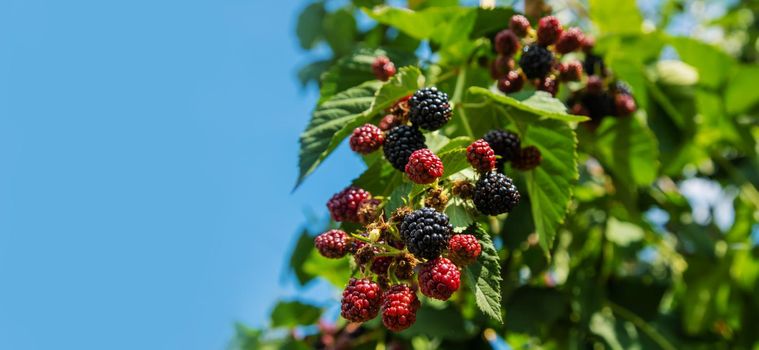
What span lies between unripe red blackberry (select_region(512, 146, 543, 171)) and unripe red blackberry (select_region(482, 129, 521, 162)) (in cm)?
3

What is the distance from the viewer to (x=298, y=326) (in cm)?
326

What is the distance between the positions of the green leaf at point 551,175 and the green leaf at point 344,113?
38cm

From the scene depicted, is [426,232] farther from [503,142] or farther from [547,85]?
[547,85]

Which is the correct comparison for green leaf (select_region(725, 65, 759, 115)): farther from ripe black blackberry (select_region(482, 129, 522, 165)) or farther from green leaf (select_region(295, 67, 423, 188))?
green leaf (select_region(295, 67, 423, 188))

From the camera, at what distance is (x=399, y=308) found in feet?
4.61

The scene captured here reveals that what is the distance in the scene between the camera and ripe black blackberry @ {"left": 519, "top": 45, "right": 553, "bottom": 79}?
2025 millimetres

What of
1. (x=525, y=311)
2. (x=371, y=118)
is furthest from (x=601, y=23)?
(x=371, y=118)

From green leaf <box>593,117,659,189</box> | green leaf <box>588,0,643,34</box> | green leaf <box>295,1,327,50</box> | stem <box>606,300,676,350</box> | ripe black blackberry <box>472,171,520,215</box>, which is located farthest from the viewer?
green leaf <box>295,1,327,50</box>

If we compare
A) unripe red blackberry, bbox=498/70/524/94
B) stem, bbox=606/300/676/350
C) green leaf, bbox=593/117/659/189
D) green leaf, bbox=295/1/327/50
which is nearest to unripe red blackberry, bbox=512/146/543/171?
unripe red blackberry, bbox=498/70/524/94

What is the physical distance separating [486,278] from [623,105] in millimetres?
1290

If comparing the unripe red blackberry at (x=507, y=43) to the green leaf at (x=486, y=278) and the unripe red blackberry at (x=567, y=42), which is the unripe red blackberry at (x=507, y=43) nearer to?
the unripe red blackberry at (x=567, y=42)

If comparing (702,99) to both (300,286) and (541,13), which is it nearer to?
(541,13)

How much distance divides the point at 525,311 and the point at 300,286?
1005 millimetres

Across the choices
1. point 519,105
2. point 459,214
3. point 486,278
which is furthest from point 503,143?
point 486,278
